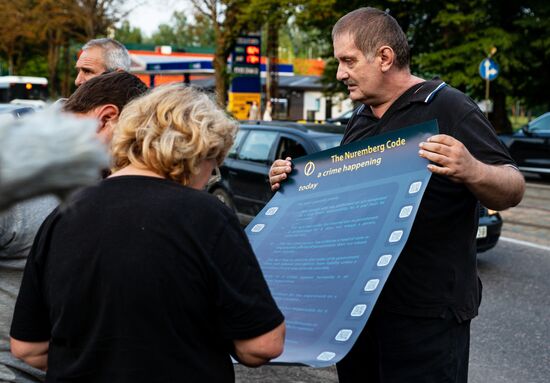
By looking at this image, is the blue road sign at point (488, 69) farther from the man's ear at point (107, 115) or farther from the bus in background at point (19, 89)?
the bus in background at point (19, 89)

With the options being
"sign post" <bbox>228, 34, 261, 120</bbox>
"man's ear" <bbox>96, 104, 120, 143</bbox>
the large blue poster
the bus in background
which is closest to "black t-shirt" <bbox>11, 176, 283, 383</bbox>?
the large blue poster

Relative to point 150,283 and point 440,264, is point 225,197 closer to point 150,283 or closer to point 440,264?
point 440,264

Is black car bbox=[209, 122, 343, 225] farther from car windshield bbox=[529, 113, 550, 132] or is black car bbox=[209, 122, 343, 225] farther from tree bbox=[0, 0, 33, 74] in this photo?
tree bbox=[0, 0, 33, 74]

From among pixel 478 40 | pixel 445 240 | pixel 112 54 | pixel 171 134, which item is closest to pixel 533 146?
pixel 478 40

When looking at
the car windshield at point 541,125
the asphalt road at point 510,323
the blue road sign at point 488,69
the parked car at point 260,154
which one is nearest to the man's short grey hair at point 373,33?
the asphalt road at point 510,323

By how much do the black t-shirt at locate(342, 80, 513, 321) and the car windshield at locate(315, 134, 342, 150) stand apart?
684 centimetres

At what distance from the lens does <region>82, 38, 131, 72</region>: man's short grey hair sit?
4117mm

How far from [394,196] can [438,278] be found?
0.32 meters

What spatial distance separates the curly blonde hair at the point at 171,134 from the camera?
5.96 ft

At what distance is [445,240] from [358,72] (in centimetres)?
67

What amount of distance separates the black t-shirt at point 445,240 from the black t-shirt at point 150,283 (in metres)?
0.79

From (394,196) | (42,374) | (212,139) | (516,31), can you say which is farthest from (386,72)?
(516,31)

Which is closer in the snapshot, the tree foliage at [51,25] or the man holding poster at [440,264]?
the man holding poster at [440,264]

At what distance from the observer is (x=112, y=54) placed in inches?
163
